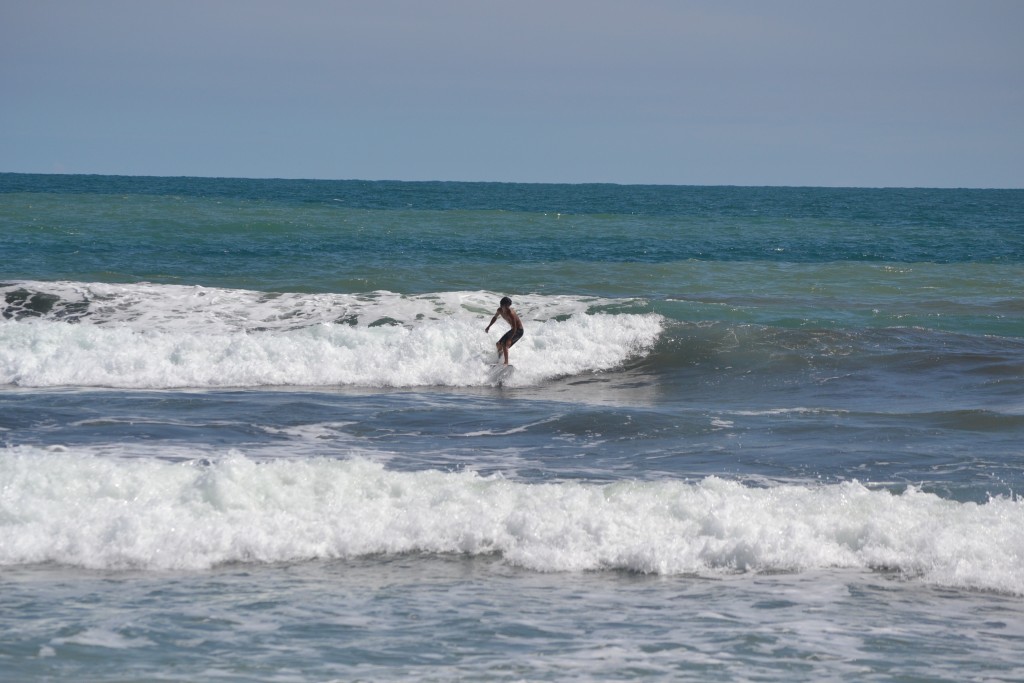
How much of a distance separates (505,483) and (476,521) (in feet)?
2.84

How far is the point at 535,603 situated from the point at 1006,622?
3.07 metres

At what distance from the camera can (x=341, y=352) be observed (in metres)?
18.2

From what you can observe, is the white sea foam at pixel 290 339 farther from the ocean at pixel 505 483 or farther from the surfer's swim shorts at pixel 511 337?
the surfer's swim shorts at pixel 511 337

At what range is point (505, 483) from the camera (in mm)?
9727

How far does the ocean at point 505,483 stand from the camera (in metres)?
6.70

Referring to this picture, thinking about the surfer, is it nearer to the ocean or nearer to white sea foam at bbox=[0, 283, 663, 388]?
white sea foam at bbox=[0, 283, 663, 388]

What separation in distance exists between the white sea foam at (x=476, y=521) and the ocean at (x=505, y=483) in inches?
1.2

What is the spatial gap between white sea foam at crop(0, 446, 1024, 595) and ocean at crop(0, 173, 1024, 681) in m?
0.03

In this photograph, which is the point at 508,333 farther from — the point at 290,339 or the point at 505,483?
the point at 505,483

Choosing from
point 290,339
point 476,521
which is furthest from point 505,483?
point 290,339

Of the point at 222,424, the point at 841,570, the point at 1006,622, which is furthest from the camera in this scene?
the point at 222,424

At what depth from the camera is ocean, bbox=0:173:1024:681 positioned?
670 centimetres

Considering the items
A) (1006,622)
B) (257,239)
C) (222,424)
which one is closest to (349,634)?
(1006,622)

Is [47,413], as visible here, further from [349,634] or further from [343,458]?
[349,634]
